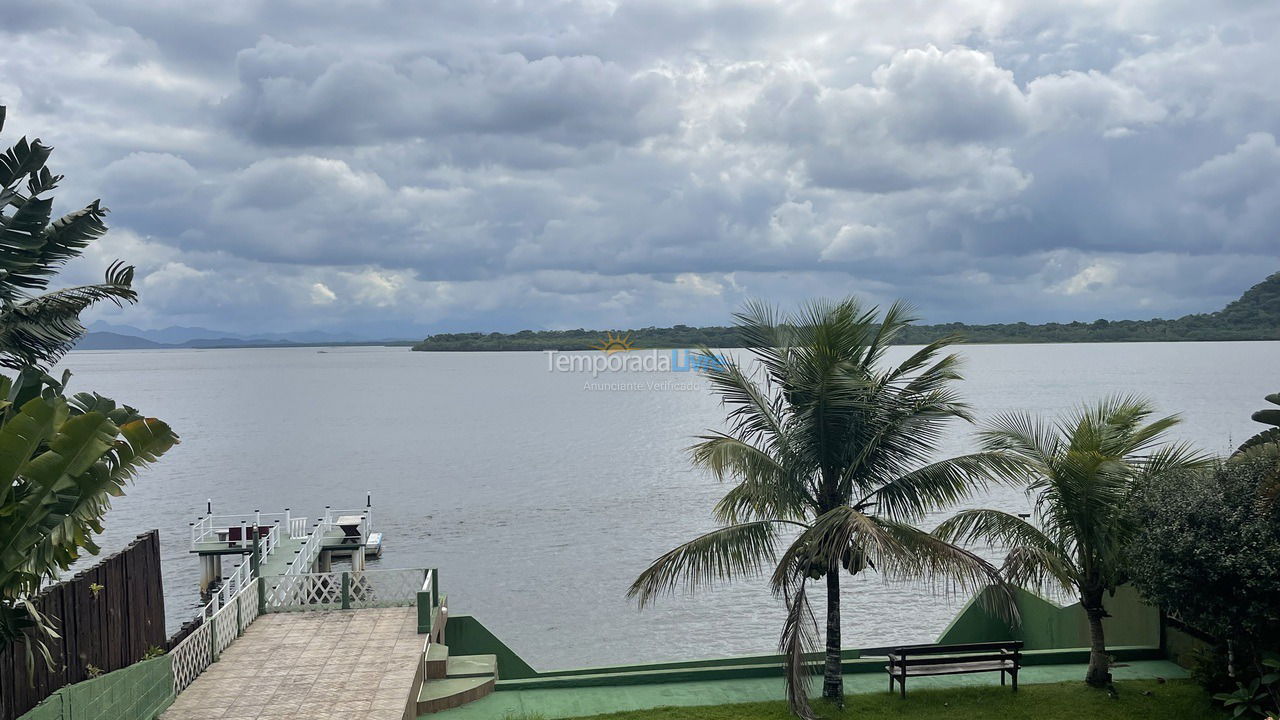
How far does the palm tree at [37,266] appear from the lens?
11.2m

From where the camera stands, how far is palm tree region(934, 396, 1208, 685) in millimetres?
13766

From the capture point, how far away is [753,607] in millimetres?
A: 33688

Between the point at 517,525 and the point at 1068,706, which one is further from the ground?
the point at 1068,706

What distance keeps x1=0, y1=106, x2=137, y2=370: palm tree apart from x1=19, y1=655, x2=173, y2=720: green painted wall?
12.2 feet

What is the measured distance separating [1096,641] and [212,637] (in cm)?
1356

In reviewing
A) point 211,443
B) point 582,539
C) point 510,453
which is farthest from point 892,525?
point 211,443

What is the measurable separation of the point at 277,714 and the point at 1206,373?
192866mm

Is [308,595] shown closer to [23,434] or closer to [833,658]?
[833,658]

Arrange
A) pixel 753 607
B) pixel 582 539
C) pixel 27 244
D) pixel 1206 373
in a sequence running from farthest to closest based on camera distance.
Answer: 1. pixel 1206 373
2. pixel 582 539
3. pixel 753 607
4. pixel 27 244

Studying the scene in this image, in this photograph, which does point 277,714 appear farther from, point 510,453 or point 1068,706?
point 510,453

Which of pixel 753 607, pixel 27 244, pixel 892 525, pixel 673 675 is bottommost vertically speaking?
pixel 753 607

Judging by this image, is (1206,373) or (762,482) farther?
(1206,373)

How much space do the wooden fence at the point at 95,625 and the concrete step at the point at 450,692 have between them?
4.21 m

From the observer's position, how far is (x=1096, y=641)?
1434cm
